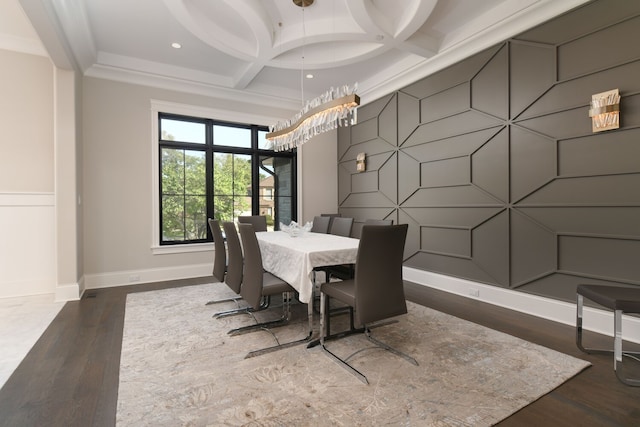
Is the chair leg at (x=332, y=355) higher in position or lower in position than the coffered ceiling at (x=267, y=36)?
lower

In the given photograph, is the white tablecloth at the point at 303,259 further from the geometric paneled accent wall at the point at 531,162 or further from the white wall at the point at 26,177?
the white wall at the point at 26,177

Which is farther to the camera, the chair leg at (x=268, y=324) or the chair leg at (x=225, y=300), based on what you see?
the chair leg at (x=225, y=300)

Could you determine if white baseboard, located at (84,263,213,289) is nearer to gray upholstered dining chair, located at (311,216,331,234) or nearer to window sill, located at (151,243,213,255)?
window sill, located at (151,243,213,255)

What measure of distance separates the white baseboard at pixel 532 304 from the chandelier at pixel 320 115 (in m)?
2.46

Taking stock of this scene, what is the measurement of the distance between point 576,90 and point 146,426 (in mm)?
4133

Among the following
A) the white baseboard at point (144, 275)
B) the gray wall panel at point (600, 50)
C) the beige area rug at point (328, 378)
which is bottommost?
the beige area rug at point (328, 378)

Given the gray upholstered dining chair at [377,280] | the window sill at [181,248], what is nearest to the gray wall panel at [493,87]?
the gray upholstered dining chair at [377,280]

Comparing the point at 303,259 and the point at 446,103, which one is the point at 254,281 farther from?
the point at 446,103

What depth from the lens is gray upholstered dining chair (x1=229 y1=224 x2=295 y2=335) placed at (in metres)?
2.50

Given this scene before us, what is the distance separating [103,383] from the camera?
76.4 inches

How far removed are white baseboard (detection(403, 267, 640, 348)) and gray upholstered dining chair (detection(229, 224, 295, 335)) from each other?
92.6 inches

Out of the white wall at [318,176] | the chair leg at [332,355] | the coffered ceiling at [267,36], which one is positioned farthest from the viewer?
the white wall at [318,176]

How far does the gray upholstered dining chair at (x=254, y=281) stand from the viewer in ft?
8.20

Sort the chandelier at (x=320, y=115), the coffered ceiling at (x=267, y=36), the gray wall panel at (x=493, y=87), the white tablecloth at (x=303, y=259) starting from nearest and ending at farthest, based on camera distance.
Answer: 1. the white tablecloth at (x=303, y=259)
2. the chandelier at (x=320, y=115)
3. the coffered ceiling at (x=267, y=36)
4. the gray wall panel at (x=493, y=87)
